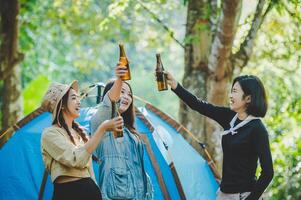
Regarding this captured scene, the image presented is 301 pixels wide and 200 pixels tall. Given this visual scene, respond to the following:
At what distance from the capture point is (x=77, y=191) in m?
3.80

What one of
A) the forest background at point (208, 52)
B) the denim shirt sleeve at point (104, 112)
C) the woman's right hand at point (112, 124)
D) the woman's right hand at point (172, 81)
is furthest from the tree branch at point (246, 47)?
the woman's right hand at point (112, 124)

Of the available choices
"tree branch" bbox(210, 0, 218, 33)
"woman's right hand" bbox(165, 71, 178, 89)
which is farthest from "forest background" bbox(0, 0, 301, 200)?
"woman's right hand" bbox(165, 71, 178, 89)

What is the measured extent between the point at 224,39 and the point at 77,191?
9.45ft

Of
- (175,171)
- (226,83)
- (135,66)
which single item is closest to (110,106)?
(175,171)

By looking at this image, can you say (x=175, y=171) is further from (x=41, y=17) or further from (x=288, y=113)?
(x=41, y=17)

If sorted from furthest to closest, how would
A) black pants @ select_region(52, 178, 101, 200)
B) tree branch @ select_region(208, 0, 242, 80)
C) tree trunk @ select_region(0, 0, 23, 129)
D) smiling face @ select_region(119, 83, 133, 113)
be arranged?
1. tree trunk @ select_region(0, 0, 23, 129)
2. tree branch @ select_region(208, 0, 242, 80)
3. smiling face @ select_region(119, 83, 133, 113)
4. black pants @ select_region(52, 178, 101, 200)

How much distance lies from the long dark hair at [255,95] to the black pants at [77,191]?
100 centimetres

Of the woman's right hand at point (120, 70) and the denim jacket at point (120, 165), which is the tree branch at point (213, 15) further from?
the woman's right hand at point (120, 70)

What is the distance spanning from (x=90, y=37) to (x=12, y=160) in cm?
856

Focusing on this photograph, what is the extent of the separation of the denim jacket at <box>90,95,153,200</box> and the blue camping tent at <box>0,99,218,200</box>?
1160 millimetres

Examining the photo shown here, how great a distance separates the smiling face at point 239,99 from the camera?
3879 mm

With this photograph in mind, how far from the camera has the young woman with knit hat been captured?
3699 mm

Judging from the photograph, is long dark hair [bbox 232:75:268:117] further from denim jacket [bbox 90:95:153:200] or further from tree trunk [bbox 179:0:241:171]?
tree trunk [bbox 179:0:241:171]

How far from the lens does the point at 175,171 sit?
5445mm
